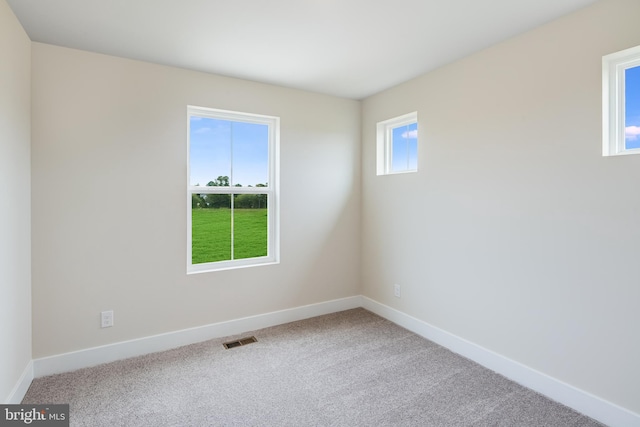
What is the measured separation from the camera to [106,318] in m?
2.57

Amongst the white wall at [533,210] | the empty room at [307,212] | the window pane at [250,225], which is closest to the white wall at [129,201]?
the empty room at [307,212]

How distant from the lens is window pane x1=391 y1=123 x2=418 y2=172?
3254 mm

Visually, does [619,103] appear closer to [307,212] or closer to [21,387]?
[307,212]

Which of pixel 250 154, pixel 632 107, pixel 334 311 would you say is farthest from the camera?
pixel 334 311

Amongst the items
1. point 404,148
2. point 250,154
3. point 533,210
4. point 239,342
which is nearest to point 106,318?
point 239,342

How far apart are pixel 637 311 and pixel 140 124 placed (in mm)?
3555

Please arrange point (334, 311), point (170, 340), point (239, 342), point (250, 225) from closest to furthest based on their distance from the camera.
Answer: point (170, 340)
point (239, 342)
point (250, 225)
point (334, 311)

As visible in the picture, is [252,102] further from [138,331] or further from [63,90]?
[138,331]

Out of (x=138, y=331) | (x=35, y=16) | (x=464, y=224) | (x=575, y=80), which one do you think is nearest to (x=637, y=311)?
(x=464, y=224)

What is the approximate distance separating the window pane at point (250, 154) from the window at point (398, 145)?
49.2 inches

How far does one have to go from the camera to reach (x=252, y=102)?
3.15 meters

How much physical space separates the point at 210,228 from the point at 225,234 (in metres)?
0.22

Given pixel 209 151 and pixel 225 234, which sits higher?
pixel 209 151

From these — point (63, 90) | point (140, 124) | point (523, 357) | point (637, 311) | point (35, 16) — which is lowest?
point (523, 357)
